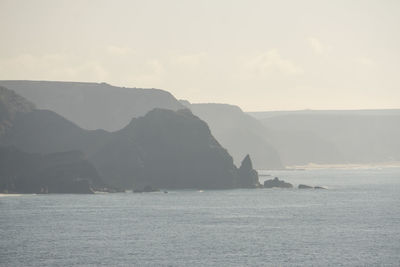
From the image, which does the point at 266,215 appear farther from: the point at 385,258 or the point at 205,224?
the point at 385,258

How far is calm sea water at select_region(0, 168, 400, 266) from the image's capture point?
108812mm

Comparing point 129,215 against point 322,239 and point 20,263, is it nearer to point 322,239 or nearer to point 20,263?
point 322,239

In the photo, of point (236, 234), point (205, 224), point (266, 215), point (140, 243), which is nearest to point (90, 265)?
point (140, 243)

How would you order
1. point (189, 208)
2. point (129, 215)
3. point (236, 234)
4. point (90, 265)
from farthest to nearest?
1. point (189, 208)
2. point (129, 215)
3. point (236, 234)
4. point (90, 265)

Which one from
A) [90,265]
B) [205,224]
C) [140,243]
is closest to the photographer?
[90,265]

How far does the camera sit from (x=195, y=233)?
449ft

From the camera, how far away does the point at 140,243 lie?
123438 millimetres

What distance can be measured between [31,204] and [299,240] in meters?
78.7

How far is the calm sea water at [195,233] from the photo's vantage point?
10881cm

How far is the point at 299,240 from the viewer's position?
127m

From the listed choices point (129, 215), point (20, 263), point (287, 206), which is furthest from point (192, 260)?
point (287, 206)

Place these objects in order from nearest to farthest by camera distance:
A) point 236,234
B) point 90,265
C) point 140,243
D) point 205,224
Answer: point 90,265, point 140,243, point 236,234, point 205,224

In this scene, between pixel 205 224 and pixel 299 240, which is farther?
pixel 205 224

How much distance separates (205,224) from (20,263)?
2091 inches
